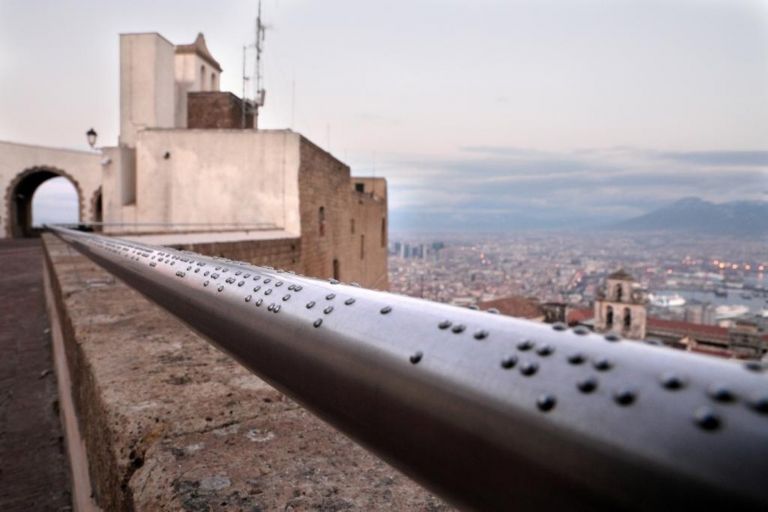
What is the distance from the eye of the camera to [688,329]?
103ft

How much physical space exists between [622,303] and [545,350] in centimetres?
3124

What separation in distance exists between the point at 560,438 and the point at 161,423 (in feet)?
4.43

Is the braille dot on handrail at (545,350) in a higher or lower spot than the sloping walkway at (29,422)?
higher

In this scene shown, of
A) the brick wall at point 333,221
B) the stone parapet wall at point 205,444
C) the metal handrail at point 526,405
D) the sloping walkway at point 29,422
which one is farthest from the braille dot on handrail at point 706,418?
the brick wall at point 333,221

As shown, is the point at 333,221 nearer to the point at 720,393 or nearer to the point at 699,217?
the point at 699,217

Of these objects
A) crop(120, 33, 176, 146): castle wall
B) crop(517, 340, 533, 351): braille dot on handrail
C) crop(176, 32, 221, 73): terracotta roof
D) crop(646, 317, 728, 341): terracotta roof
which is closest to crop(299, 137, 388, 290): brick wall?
crop(120, 33, 176, 146): castle wall

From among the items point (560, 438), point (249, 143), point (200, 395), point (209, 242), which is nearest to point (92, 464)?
point (200, 395)

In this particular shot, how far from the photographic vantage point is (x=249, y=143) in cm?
1608

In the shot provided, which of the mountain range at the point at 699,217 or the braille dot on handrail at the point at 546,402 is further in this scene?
the mountain range at the point at 699,217

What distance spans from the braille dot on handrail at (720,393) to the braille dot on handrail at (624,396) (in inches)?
1.9

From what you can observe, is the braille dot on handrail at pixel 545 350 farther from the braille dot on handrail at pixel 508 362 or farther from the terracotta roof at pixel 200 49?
the terracotta roof at pixel 200 49

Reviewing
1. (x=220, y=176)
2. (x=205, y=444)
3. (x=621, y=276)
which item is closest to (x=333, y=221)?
(x=220, y=176)

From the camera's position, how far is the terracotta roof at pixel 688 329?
31078mm

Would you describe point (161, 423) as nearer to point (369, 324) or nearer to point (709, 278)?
point (369, 324)
